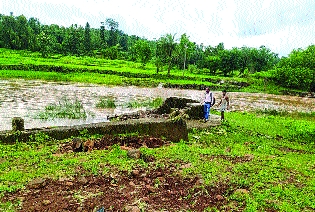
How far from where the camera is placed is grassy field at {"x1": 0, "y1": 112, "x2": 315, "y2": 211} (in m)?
6.80

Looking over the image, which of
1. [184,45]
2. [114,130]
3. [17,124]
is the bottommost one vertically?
[114,130]

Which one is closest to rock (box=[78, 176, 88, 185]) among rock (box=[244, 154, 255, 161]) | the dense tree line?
rock (box=[244, 154, 255, 161])

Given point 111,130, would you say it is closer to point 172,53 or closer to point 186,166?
point 186,166

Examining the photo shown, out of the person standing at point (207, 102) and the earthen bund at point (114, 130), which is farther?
the person standing at point (207, 102)


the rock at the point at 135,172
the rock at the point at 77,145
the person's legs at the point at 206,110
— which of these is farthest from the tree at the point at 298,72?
the rock at the point at 135,172

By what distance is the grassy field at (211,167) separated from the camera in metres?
6.80

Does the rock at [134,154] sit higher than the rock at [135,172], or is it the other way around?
the rock at [134,154]

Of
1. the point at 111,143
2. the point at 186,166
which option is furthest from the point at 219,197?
the point at 111,143

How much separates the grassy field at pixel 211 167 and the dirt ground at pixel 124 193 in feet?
0.59

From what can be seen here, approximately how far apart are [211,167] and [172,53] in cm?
5778

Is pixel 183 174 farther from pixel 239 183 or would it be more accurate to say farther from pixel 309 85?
pixel 309 85

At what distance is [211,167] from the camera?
28.2 ft

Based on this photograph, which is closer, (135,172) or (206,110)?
(135,172)

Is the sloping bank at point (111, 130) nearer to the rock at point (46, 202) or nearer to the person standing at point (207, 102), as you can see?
the person standing at point (207, 102)
